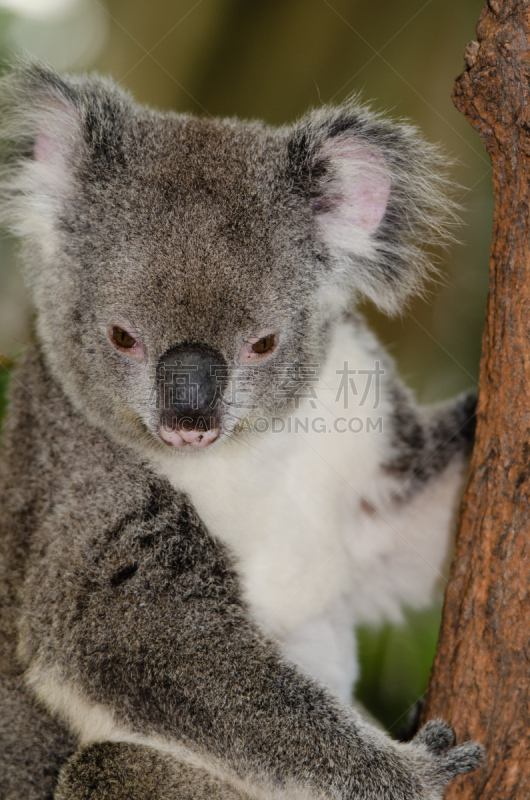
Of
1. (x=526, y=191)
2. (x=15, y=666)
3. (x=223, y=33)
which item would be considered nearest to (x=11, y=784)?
(x=15, y=666)

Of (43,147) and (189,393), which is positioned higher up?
(43,147)

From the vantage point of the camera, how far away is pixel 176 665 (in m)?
2.29

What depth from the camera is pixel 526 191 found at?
6.74 feet

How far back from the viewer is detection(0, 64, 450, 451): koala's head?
2283 millimetres

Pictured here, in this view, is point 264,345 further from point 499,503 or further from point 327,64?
point 327,64

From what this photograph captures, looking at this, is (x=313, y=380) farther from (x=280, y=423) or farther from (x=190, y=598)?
(x=190, y=598)

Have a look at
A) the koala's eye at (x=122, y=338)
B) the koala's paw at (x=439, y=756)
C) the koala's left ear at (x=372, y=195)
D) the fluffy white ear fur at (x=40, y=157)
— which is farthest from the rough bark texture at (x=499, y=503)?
the fluffy white ear fur at (x=40, y=157)

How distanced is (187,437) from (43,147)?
1212mm

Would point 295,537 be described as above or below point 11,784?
above

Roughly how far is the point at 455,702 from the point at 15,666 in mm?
1568

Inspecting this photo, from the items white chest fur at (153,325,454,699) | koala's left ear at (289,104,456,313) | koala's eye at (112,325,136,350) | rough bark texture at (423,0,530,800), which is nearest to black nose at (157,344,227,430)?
koala's eye at (112,325,136,350)

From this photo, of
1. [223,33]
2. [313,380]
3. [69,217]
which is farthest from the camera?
[223,33]

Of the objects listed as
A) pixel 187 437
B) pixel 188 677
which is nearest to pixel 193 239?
pixel 187 437

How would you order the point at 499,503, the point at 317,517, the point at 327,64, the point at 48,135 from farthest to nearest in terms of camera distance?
the point at 327,64, the point at 317,517, the point at 48,135, the point at 499,503
